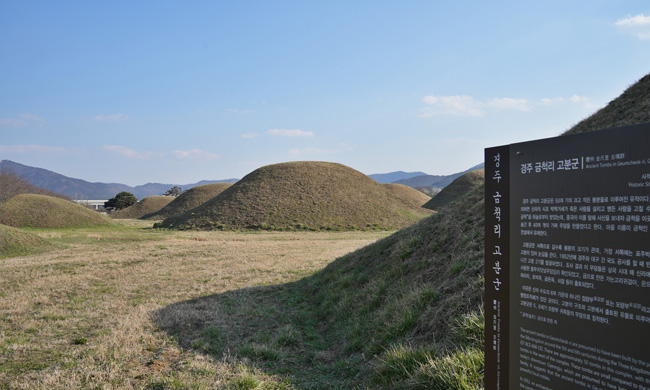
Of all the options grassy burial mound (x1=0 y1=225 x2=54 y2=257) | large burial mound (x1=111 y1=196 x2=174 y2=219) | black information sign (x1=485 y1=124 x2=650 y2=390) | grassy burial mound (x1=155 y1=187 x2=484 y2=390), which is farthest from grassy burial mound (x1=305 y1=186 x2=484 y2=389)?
large burial mound (x1=111 y1=196 x2=174 y2=219)

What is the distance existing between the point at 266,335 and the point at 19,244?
25925 millimetres

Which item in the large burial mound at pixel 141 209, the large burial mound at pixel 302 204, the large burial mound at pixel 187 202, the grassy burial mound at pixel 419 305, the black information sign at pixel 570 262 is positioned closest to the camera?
the black information sign at pixel 570 262

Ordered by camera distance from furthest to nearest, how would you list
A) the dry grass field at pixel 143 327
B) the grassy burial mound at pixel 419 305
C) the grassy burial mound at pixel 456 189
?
1. the grassy burial mound at pixel 456 189
2. the dry grass field at pixel 143 327
3. the grassy burial mound at pixel 419 305

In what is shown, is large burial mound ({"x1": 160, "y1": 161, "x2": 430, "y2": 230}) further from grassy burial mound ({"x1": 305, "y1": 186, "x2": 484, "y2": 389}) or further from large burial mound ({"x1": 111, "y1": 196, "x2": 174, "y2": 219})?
large burial mound ({"x1": 111, "y1": 196, "x2": 174, "y2": 219})

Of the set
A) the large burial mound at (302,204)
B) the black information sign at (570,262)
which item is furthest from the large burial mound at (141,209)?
the black information sign at (570,262)

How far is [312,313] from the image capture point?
423 inches

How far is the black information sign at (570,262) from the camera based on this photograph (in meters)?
2.75

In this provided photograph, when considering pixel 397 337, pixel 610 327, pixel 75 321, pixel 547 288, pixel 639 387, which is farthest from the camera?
pixel 75 321

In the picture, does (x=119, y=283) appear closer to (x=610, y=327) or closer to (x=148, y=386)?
(x=148, y=386)

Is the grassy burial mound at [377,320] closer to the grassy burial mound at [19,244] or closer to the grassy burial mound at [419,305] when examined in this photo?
the grassy burial mound at [419,305]

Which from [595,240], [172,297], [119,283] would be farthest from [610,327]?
[119,283]

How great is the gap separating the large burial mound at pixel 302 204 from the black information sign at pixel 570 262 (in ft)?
169

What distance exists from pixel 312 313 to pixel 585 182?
875 centimetres

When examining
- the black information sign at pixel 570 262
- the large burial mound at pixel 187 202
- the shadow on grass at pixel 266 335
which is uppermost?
the large burial mound at pixel 187 202
